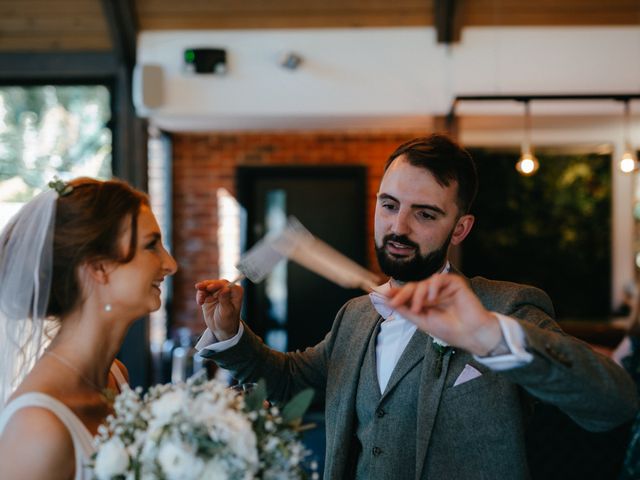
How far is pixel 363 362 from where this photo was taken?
188 centimetres

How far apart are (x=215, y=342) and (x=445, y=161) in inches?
32.0

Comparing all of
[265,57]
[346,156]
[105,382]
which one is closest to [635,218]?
[346,156]

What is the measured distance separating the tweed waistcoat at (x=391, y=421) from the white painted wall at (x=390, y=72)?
3.48 meters

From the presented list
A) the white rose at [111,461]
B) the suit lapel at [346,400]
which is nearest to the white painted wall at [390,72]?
the suit lapel at [346,400]

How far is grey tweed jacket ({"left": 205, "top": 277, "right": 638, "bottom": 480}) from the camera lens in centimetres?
136

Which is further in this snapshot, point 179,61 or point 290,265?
point 290,265

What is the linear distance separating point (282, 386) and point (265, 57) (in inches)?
138

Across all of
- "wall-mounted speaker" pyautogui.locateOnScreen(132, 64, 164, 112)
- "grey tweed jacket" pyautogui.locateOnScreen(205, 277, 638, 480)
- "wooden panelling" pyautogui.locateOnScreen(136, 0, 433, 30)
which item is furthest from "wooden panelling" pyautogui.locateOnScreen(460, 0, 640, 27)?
"grey tweed jacket" pyautogui.locateOnScreen(205, 277, 638, 480)

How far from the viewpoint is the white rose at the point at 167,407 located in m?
1.24

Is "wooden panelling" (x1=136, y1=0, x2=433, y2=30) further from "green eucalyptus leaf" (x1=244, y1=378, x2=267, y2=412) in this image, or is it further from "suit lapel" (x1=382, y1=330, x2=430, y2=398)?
"green eucalyptus leaf" (x1=244, y1=378, x2=267, y2=412)

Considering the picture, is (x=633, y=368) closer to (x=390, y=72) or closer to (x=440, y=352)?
(x=440, y=352)

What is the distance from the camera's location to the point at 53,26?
5.15 metres

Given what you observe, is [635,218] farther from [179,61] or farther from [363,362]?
[363,362]

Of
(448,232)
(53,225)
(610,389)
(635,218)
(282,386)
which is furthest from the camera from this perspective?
(635,218)
